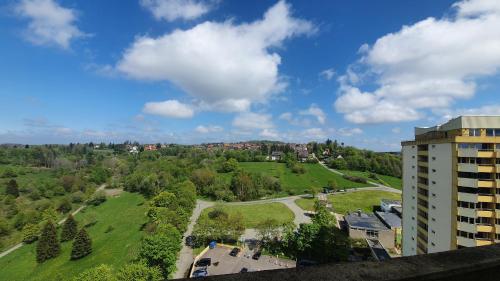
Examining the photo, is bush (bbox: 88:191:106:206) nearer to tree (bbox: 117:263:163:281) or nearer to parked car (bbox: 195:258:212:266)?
parked car (bbox: 195:258:212:266)

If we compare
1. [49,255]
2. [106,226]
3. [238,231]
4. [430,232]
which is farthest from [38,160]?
[430,232]

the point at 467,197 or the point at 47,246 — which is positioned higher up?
the point at 467,197

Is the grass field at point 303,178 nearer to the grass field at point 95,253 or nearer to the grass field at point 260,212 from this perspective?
the grass field at point 260,212

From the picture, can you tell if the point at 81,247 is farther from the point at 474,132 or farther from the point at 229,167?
the point at 229,167

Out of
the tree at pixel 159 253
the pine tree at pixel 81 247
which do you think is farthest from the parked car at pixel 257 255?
the pine tree at pixel 81 247

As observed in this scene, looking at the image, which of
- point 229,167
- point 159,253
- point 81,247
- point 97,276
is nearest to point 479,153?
point 159,253

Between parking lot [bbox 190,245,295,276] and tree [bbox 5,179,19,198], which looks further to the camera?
tree [bbox 5,179,19,198]

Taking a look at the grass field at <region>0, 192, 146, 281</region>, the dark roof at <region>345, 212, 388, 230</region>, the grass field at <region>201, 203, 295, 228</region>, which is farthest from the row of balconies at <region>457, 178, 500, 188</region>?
the grass field at <region>0, 192, 146, 281</region>
